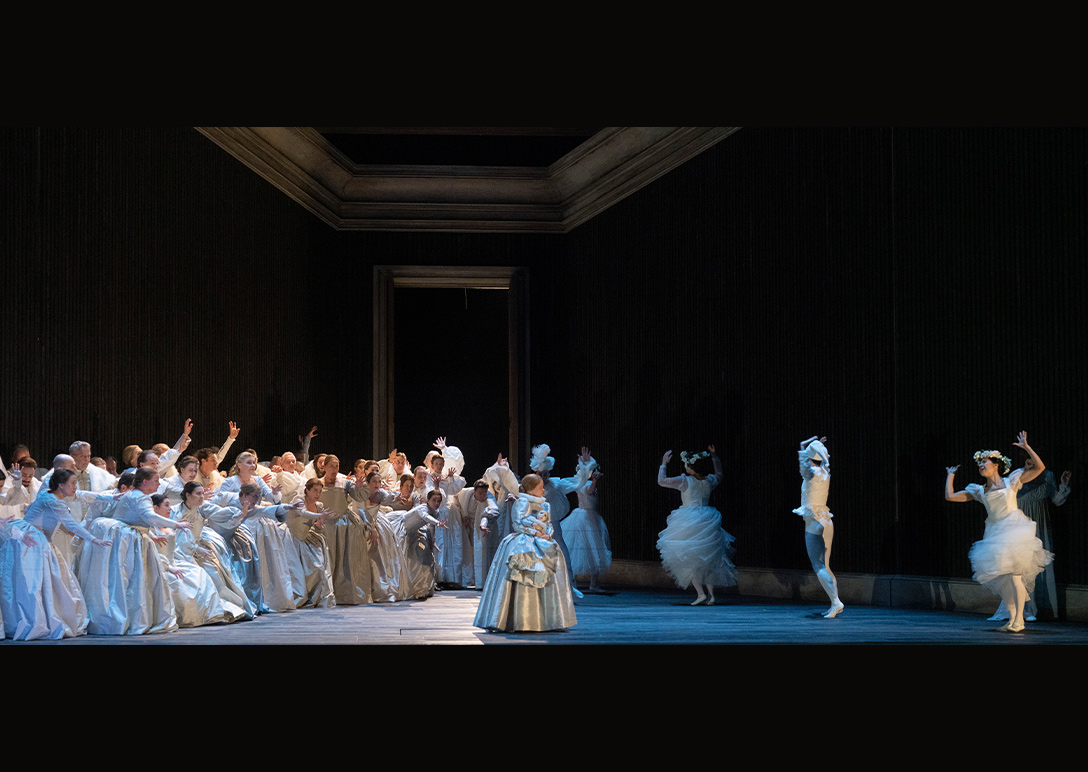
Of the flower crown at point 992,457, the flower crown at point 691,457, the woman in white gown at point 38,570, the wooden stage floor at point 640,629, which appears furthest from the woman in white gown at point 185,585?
the flower crown at point 992,457

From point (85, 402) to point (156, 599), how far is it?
2.26 m

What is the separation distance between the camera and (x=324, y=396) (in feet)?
40.9

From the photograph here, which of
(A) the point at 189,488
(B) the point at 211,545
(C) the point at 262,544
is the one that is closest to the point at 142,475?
(A) the point at 189,488

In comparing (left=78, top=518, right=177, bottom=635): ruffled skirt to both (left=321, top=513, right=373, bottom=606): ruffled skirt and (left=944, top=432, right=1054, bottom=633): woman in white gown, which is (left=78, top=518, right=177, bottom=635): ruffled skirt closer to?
(left=321, top=513, right=373, bottom=606): ruffled skirt

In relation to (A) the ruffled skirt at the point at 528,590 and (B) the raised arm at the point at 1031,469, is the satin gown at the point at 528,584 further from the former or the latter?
(B) the raised arm at the point at 1031,469

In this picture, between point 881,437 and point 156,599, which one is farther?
point 881,437

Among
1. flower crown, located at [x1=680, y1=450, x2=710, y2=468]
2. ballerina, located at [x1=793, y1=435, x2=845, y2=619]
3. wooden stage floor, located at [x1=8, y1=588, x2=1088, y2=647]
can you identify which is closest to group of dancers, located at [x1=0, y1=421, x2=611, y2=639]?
wooden stage floor, located at [x1=8, y1=588, x2=1088, y2=647]

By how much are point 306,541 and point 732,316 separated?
173 inches

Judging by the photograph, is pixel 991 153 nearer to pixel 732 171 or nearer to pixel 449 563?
pixel 732 171

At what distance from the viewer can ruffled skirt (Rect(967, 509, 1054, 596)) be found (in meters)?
6.99

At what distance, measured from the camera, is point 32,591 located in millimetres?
6410

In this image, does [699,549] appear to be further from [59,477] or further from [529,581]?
[59,477]

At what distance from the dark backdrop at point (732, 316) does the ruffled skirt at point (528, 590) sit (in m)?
3.17

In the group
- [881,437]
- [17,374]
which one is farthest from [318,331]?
[881,437]
